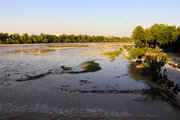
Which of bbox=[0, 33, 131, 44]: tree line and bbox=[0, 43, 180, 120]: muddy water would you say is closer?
bbox=[0, 43, 180, 120]: muddy water

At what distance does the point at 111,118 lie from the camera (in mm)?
12922

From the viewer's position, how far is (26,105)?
1534 cm

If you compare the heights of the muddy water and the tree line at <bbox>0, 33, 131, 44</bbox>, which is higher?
the tree line at <bbox>0, 33, 131, 44</bbox>

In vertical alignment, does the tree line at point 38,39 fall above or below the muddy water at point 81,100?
above

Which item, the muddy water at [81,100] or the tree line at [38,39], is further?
the tree line at [38,39]

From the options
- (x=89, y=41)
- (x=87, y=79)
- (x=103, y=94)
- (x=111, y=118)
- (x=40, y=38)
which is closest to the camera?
(x=111, y=118)

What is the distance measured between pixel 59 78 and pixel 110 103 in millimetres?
10928

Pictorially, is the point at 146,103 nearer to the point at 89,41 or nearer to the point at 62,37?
the point at 62,37

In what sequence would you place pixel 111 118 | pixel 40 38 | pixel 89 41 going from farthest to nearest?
pixel 89 41, pixel 40 38, pixel 111 118

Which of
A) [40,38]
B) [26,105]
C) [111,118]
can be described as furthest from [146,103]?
[40,38]

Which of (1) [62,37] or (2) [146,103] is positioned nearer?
(2) [146,103]

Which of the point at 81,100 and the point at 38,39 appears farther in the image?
the point at 38,39

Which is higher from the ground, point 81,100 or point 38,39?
point 38,39

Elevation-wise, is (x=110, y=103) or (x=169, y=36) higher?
(x=169, y=36)
